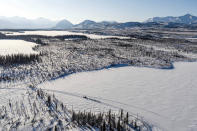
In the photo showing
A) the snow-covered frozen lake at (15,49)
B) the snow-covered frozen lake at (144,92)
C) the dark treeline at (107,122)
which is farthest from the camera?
the snow-covered frozen lake at (15,49)

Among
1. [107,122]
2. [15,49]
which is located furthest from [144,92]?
[15,49]

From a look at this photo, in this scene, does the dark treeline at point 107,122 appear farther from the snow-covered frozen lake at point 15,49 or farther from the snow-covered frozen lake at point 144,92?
the snow-covered frozen lake at point 15,49

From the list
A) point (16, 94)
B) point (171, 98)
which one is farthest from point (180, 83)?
point (16, 94)

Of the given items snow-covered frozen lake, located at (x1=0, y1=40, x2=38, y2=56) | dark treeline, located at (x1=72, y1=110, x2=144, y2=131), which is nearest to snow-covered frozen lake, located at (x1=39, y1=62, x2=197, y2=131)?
dark treeline, located at (x1=72, y1=110, x2=144, y2=131)

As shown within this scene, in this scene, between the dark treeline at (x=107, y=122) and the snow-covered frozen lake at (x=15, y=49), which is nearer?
the dark treeline at (x=107, y=122)

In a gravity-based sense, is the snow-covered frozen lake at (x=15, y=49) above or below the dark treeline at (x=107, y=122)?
above

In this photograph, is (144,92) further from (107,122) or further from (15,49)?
(15,49)

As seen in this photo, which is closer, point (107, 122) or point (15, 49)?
point (107, 122)

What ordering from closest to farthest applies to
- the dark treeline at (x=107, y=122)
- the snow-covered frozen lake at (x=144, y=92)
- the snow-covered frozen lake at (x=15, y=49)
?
the dark treeline at (x=107, y=122) → the snow-covered frozen lake at (x=144, y=92) → the snow-covered frozen lake at (x=15, y=49)

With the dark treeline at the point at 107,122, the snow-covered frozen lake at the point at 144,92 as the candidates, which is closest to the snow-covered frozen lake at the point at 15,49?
the snow-covered frozen lake at the point at 144,92
